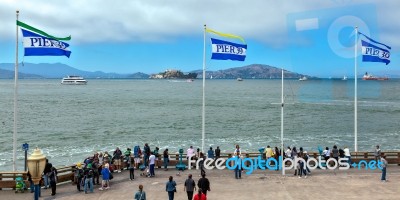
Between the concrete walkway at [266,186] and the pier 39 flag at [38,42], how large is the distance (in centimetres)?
672

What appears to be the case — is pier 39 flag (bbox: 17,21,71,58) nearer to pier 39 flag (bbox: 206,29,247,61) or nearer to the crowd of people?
the crowd of people

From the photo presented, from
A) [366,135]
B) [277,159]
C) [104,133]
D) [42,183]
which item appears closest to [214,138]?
[104,133]

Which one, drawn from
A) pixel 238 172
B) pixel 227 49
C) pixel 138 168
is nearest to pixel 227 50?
pixel 227 49

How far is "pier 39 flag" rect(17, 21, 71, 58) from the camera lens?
19.6 m

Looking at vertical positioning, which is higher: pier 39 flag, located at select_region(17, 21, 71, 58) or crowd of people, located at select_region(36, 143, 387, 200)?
pier 39 flag, located at select_region(17, 21, 71, 58)

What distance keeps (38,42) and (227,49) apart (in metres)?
10.8

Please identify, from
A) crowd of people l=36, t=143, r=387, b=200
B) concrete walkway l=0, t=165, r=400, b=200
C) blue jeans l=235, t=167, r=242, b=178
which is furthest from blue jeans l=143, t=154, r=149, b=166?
blue jeans l=235, t=167, r=242, b=178

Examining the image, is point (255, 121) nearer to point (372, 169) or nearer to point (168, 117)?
point (168, 117)

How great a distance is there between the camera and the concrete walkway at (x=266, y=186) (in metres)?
17.5

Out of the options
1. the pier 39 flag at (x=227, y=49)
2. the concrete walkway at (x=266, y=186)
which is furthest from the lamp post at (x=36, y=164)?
the pier 39 flag at (x=227, y=49)

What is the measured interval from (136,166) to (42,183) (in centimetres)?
562

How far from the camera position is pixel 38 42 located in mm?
19781

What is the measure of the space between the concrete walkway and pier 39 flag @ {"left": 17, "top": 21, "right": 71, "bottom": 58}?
22.0ft

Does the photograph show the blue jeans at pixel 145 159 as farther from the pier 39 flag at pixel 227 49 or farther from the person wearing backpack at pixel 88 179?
the pier 39 flag at pixel 227 49
